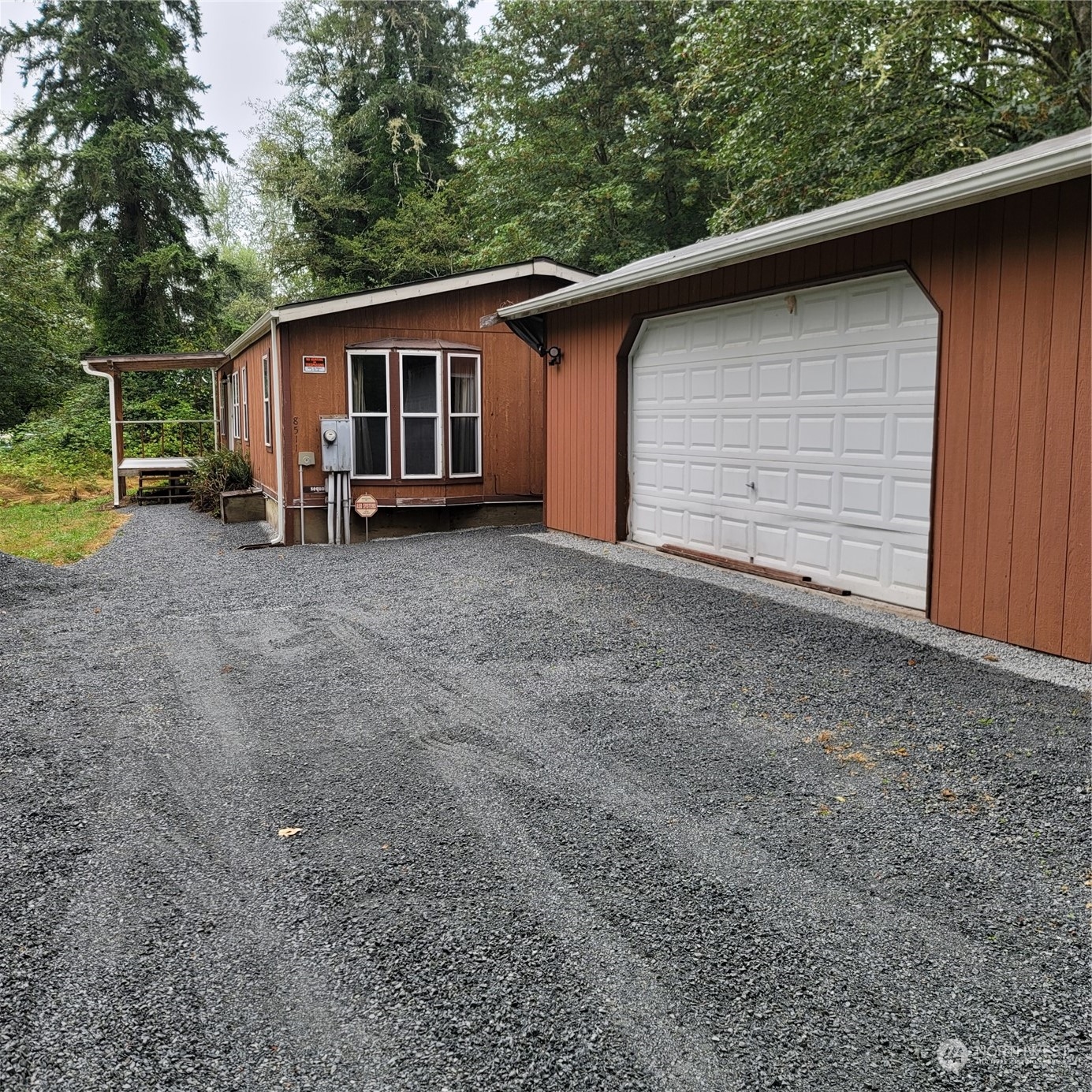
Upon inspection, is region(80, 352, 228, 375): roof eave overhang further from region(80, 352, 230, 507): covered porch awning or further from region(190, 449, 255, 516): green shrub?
region(190, 449, 255, 516): green shrub

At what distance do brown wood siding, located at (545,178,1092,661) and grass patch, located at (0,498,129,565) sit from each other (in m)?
8.23

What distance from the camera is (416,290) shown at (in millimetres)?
10375

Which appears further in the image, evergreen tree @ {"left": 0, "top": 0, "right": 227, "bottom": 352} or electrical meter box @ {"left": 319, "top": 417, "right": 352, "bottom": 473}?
evergreen tree @ {"left": 0, "top": 0, "right": 227, "bottom": 352}

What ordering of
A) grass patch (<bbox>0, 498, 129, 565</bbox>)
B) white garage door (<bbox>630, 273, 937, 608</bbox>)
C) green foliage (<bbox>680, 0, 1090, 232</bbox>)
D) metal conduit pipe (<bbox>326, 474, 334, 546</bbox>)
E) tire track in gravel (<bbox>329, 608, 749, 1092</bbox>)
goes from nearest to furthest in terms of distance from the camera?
tire track in gravel (<bbox>329, 608, 749, 1092</bbox>) < white garage door (<bbox>630, 273, 937, 608</bbox>) < grass patch (<bbox>0, 498, 129, 565</bbox>) < metal conduit pipe (<bbox>326, 474, 334, 546</bbox>) < green foliage (<bbox>680, 0, 1090, 232</bbox>)

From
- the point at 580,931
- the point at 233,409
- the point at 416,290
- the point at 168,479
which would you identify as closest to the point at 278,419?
the point at 416,290

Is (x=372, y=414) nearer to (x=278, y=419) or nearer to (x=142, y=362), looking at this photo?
(x=278, y=419)

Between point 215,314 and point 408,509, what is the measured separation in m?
14.3

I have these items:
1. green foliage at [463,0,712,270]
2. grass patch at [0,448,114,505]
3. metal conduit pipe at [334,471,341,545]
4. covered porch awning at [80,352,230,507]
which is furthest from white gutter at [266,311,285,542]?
green foliage at [463,0,712,270]

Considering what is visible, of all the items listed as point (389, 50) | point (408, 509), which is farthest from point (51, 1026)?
point (389, 50)

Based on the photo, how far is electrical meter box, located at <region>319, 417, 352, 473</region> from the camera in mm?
10047

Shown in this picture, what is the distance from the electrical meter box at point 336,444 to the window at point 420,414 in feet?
2.44

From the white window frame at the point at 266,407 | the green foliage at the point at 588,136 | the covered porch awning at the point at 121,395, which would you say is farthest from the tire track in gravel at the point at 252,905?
the green foliage at the point at 588,136

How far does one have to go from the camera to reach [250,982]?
2.15 meters

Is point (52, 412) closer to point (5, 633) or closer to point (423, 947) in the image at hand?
point (5, 633)
